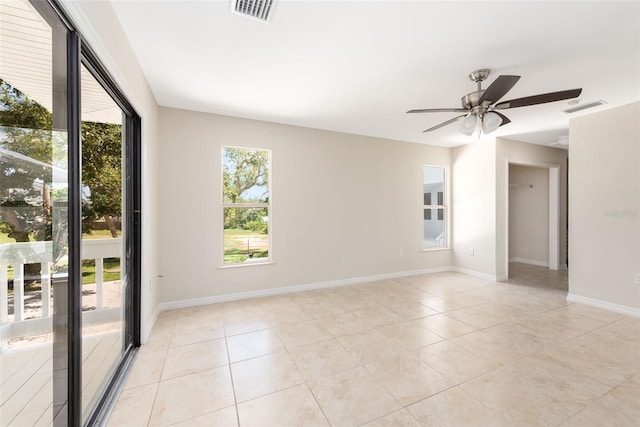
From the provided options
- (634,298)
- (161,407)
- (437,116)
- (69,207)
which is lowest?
(161,407)

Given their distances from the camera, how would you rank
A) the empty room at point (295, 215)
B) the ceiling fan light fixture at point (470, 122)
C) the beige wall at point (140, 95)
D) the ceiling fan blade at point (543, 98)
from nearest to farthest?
the empty room at point (295, 215) → the beige wall at point (140, 95) → the ceiling fan blade at point (543, 98) → the ceiling fan light fixture at point (470, 122)

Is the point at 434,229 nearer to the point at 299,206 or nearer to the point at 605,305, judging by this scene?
the point at 605,305

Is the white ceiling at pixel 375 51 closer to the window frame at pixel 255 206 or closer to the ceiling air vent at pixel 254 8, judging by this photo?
the ceiling air vent at pixel 254 8

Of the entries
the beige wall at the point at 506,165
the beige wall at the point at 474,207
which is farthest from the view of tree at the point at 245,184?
the beige wall at the point at 506,165

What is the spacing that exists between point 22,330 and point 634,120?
553 cm

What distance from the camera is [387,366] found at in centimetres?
212

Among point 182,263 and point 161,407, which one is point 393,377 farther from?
point 182,263

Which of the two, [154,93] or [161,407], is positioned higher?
[154,93]

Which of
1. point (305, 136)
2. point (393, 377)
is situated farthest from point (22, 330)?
point (305, 136)

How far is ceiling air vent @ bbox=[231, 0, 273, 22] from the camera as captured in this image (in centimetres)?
163

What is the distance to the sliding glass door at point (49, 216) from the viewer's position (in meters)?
0.93

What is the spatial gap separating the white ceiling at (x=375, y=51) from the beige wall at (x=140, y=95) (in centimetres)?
15

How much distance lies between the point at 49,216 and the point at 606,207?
17.4 feet

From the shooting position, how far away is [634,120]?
308cm
